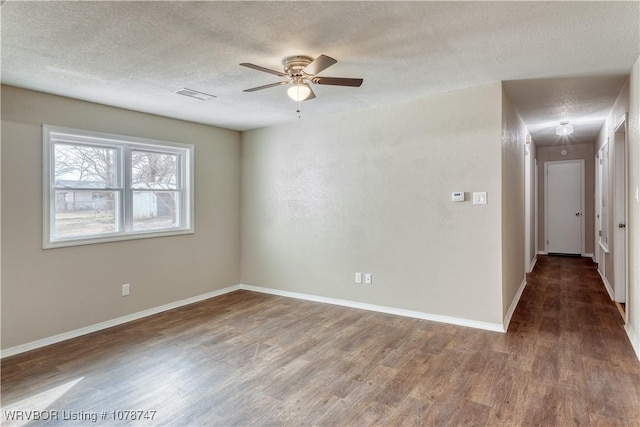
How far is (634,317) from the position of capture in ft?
10.2

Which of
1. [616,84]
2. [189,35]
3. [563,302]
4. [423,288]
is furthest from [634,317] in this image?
[189,35]

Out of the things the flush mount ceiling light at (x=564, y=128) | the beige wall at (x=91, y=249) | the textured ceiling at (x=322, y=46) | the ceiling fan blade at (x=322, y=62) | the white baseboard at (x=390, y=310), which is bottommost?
the white baseboard at (x=390, y=310)

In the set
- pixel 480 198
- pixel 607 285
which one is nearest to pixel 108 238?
pixel 480 198

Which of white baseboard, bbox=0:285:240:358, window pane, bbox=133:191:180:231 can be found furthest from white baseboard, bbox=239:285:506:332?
window pane, bbox=133:191:180:231

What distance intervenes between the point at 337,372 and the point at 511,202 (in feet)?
9.38

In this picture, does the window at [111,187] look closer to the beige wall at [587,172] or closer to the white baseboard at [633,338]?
the white baseboard at [633,338]

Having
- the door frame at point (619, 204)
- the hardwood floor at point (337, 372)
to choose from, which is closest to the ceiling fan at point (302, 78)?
the hardwood floor at point (337, 372)

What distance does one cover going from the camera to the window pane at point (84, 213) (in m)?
3.62

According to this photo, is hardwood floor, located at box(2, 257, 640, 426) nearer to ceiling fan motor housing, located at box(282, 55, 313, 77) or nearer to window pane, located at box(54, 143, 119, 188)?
window pane, located at box(54, 143, 119, 188)

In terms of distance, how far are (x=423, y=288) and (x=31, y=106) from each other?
4320 millimetres

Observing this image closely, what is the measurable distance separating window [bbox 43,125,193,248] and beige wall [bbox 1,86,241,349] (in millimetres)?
98

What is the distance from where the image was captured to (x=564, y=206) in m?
7.91

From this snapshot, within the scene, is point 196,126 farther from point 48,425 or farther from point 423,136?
point 48,425

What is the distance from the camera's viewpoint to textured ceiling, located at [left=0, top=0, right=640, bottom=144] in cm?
206
